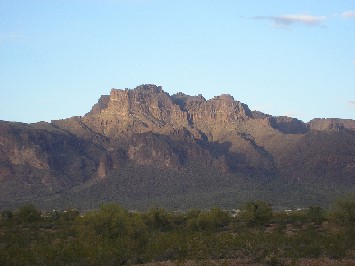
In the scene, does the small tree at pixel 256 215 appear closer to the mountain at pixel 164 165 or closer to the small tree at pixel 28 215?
the small tree at pixel 28 215

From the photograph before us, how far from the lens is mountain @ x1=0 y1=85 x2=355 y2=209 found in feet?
454

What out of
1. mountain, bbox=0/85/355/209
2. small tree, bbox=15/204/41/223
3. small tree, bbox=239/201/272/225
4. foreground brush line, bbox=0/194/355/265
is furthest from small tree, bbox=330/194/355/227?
mountain, bbox=0/85/355/209

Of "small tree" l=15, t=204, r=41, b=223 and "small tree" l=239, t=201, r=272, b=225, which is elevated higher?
"small tree" l=239, t=201, r=272, b=225

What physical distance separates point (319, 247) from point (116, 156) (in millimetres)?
140297

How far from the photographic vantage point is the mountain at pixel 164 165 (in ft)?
454

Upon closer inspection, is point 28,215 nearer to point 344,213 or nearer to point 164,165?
point 344,213

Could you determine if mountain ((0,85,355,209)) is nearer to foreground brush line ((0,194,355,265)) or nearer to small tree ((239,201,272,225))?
small tree ((239,201,272,225))

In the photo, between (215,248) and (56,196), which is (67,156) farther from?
(215,248)

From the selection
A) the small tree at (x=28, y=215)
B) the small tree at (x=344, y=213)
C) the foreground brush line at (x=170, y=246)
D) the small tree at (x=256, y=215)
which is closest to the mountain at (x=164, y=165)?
the small tree at (x=28, y=215)

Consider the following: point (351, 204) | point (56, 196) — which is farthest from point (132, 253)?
point (56, 196)

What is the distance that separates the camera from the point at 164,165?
16675 cm

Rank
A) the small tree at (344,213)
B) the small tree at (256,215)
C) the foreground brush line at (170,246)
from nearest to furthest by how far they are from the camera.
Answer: the foreground brush line at (170,246)
the small tree at (344,213)
the small tree at (256,215)

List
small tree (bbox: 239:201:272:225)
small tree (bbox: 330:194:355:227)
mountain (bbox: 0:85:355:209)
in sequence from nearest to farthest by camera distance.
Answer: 1. small tree (bbox: 330:194:355:227)
2. small tree (bbox: 239:201:272:225)
3. mountain (bbox: 0:85:355:209)

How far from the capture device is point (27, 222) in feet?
223
